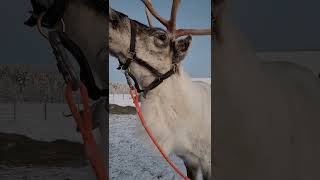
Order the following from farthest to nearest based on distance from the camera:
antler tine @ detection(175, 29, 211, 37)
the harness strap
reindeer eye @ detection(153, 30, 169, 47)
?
reindeer eye @ detection(153, 30, 169, 47)
antler tine @ detection(175, 29, 211, 37)
the harness strap

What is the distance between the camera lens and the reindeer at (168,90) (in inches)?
48.3

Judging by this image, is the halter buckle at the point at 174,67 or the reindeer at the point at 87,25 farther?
the halter buckle at the point at 174,67

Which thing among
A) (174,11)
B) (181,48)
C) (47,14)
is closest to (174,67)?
(181,48)

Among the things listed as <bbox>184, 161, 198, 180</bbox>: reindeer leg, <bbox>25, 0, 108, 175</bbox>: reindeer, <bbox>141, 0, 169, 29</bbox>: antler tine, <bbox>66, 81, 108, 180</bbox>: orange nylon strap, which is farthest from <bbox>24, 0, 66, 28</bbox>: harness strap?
<bbox>184, 161, 198, 180</bbox>: reindeer leg

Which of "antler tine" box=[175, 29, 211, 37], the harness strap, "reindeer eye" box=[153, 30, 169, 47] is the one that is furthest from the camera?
"reindeer eye" box=[153, 30, 169, 47]

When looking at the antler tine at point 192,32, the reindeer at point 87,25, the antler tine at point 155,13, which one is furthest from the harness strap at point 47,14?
the antler tine at point 192,32

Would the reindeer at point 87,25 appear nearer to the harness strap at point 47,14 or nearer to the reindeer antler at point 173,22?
the harness strap at point 47,14

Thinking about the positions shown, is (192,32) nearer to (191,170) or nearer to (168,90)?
(168,90)

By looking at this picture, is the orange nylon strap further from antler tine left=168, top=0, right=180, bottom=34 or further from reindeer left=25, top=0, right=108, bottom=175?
antler tine left=168, top=0, right=180, bottom=34

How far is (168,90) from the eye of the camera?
1.31 meters

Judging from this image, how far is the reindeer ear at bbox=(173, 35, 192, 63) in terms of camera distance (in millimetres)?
1203
